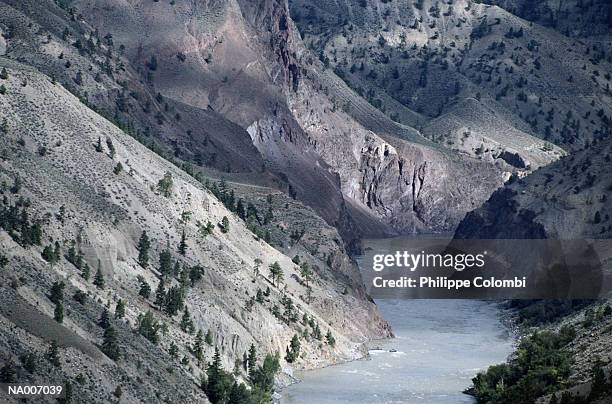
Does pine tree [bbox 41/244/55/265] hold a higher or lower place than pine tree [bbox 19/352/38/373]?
higher

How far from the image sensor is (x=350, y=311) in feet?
620

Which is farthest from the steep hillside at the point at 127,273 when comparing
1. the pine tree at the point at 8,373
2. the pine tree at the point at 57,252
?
the pine tree at the point at 8,373

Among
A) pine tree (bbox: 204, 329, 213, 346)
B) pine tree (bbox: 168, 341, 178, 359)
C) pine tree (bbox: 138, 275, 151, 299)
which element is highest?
pine tree (bbox: 138, 275, 151, 299)

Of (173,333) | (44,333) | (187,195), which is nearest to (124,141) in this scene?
(187,195)

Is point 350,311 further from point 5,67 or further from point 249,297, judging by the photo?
point 5,67

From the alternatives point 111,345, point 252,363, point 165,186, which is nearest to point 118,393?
point 111,345

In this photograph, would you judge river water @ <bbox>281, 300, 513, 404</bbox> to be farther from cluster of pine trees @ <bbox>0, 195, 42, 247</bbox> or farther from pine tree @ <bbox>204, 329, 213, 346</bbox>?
cluster of pine trees @ <bbox>0, 195, 42, 247</bbox>

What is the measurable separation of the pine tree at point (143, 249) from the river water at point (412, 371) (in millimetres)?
14790

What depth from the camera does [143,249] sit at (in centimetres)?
16012

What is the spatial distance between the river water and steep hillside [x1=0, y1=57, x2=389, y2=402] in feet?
10.9

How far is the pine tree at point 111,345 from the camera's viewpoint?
134 metres

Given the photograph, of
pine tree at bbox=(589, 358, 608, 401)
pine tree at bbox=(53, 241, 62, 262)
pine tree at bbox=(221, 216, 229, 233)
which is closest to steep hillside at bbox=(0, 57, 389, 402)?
pine tree at bbox=(221, 216, 229, 233)

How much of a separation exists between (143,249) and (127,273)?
4.45 metres

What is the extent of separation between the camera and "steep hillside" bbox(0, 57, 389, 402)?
5197 inches
